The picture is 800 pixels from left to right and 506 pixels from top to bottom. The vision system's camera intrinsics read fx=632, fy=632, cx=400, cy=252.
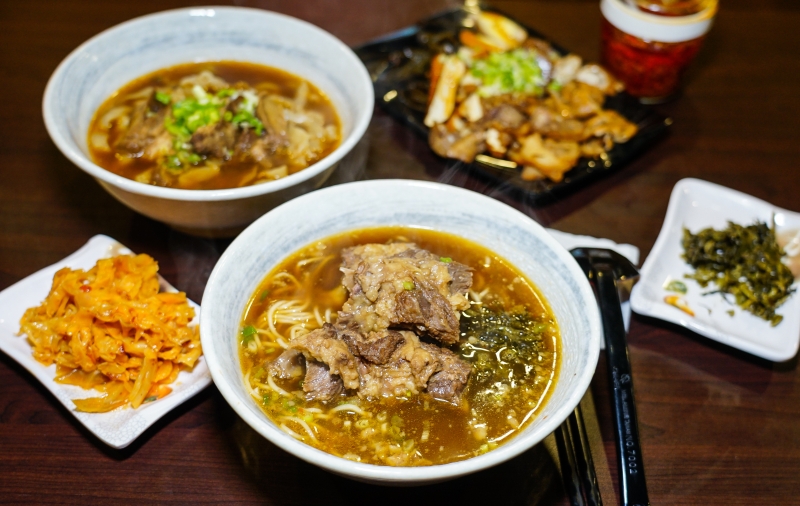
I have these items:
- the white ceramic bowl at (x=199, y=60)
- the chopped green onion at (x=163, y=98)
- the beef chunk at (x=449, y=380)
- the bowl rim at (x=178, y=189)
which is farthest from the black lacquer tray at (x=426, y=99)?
the beef chunk at (x=449, y=380)

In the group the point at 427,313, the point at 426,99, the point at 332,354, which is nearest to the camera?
the point at 332,354

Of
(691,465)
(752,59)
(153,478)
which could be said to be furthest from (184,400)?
(752,59)

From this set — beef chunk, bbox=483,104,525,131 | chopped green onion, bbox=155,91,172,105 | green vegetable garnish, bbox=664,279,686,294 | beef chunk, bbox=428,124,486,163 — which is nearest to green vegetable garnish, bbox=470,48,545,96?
beef chunk, bbox=483,104,525,131

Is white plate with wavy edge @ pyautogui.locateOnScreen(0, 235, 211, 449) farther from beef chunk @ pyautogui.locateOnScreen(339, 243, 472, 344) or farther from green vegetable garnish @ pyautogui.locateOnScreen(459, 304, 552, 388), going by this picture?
green vegetable garnish @ pyautogui.locateOnScreen(459, 304, 552, 388)

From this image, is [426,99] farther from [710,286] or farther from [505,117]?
[710,286]

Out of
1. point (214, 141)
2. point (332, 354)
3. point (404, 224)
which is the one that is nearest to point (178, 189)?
point (214, 141)
